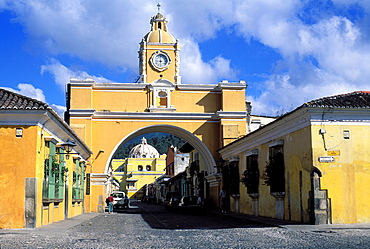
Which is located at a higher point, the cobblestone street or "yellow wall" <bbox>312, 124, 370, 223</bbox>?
"yellow wall" <bbox>312, 124, 370, 223</bbox>

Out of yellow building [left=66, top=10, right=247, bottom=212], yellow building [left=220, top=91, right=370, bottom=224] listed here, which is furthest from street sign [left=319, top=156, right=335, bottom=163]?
yellow building [left=66, top=10, right=247, bottom=212]

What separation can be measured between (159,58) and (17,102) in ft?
59.7

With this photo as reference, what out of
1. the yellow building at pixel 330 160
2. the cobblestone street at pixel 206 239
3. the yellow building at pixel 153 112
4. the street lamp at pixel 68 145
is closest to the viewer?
the cobblestone street at pixel 206 239

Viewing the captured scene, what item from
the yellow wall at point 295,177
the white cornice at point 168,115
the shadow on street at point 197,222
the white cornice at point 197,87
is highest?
the white cornice at point 197,87

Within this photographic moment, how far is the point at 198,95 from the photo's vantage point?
102ft

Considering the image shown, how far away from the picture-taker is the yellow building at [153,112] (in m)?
29.4

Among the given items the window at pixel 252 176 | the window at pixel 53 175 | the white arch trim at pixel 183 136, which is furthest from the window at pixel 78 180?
the window at pixel 252 176

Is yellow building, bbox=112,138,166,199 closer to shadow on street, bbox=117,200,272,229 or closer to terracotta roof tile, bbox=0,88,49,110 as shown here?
shadow on street, bbox=117,200,272,229

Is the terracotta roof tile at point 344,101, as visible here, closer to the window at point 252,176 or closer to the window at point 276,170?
the window at point 276,170

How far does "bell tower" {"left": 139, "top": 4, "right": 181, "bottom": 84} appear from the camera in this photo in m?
31.9

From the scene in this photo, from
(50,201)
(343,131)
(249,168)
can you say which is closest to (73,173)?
(50,201)

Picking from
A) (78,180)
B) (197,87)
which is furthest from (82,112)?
(197,87)

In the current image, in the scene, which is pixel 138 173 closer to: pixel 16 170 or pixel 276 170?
pixel 276 170

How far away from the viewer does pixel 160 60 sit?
32.2 meters
